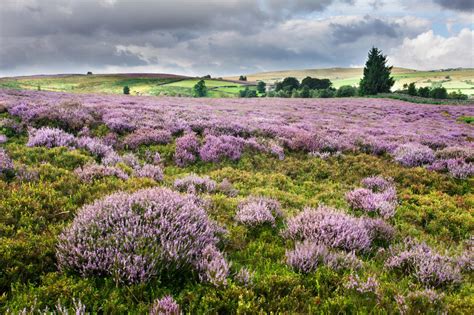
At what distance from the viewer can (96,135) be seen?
1070cm

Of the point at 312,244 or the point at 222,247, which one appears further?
the point at 222,247

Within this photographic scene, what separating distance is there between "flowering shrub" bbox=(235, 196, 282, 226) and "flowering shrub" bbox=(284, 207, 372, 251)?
0.45 metres

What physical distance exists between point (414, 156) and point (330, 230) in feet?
26.4

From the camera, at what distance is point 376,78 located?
254 ft

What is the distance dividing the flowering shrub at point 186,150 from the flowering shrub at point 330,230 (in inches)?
207

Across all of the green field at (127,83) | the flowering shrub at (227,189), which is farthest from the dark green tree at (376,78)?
the flowering shrub at (227,189)

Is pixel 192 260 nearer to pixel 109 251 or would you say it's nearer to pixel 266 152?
pixel 109 251

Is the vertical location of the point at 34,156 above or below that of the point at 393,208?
above

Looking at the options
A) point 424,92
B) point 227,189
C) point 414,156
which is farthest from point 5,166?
point 424,92

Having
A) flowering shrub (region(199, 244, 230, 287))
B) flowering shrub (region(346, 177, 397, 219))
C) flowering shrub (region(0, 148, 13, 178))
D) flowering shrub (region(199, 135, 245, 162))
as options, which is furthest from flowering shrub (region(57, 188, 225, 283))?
flowering shrub (region(199, 135, 245, 162))

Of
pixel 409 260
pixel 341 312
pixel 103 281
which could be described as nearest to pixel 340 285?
pixel 341 312

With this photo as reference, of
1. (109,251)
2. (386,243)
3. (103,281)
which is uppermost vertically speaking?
(109,251)

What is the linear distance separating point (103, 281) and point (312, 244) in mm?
2801

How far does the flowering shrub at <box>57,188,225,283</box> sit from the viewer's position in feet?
11.3
